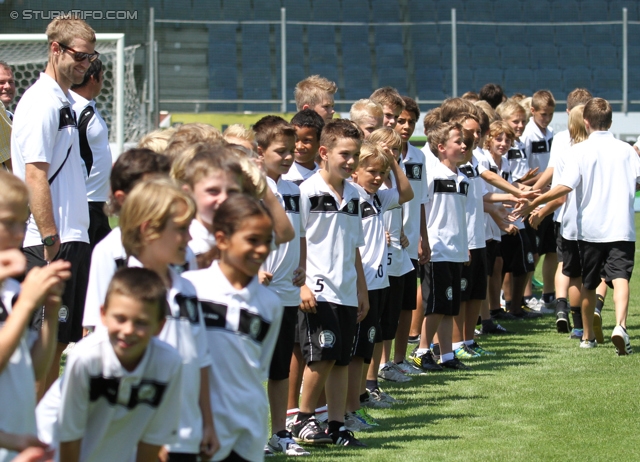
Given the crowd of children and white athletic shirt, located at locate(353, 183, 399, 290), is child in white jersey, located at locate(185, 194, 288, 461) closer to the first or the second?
the crowd of children

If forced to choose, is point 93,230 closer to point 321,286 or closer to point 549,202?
point 321,286

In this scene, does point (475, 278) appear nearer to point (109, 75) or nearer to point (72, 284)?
point (72, 284)

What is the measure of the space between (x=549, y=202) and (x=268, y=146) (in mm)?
4096

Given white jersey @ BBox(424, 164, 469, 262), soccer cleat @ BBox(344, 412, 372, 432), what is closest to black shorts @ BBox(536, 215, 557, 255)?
white jersey @ BBox(424, 164, 469, 262)

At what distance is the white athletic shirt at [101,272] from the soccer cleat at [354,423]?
9.44ft

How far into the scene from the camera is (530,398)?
6410 mm

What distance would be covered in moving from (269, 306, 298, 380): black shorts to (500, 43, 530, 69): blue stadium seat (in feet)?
66.9

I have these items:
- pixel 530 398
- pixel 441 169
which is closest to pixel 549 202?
pixel 441 169

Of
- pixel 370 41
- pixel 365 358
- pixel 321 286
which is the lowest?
pixel 365 358

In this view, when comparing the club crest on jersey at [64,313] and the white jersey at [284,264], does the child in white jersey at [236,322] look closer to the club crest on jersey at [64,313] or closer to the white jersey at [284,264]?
the white jersey at [284,264]

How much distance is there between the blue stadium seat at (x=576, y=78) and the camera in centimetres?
2397

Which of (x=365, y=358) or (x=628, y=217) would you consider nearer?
(x=365, y=358)

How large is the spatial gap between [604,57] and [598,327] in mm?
17496

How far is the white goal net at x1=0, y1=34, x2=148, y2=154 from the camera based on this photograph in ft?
37.8
